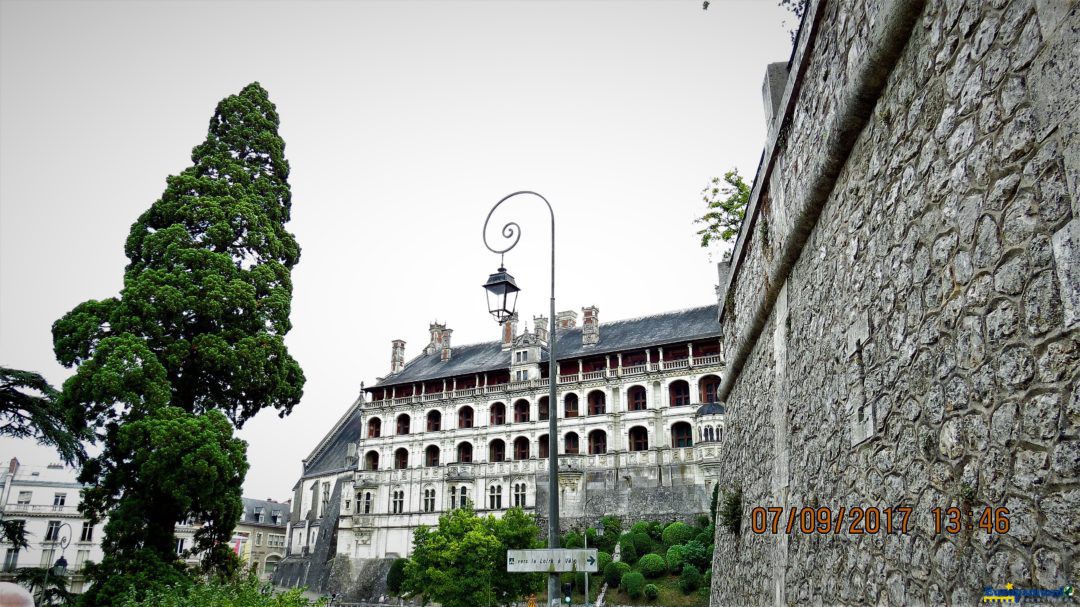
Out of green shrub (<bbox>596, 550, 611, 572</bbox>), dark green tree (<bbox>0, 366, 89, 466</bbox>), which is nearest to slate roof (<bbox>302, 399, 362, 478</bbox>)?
green shrub (<bbox>596, 550, 611, 572</bbox>)

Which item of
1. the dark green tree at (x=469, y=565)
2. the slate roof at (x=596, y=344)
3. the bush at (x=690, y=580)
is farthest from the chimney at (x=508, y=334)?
the bush at (x=690, y=580)

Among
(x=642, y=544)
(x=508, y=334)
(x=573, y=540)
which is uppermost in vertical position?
(x=508, y=334)

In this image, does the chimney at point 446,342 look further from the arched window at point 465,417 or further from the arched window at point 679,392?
the arched window at point 679,392

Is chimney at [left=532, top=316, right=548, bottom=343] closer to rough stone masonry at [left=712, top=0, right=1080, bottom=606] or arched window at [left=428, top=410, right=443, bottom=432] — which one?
arched window at [left=428, top=410, right=443, bottom=432]

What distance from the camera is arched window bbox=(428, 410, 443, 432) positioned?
167 feet

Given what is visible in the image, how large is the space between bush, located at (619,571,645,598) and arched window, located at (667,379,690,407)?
1359 cm

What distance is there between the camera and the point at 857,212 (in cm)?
438

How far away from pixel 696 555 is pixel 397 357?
32011 mm

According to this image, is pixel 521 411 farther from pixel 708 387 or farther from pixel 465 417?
pixel 708 387

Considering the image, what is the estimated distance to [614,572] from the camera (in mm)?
32500

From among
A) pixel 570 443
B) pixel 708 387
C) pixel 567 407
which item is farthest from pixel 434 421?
pixel 708 387

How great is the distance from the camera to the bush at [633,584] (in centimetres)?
3041

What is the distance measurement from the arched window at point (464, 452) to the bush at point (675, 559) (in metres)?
19.5

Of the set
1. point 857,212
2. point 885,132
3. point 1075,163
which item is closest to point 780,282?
point 857,212
